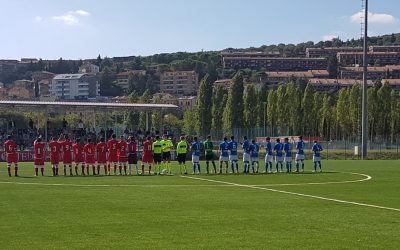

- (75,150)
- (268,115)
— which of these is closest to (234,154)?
(75,150)

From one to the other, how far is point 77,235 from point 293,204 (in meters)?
8.17

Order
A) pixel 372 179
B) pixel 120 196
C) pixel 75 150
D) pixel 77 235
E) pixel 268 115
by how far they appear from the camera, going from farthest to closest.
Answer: pixel 268 115 → pixel 75 150 → pixel 372 179 → pixel 120 196 → pixel 77 235

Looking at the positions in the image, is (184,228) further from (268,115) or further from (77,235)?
(268,115)

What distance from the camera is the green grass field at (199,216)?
44.7 ft

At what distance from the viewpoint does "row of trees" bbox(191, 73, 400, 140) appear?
110 metres

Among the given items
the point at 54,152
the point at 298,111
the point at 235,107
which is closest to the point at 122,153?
the point at 54,152

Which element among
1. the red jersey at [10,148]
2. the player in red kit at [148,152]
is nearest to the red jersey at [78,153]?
the red jersey at [10,148]

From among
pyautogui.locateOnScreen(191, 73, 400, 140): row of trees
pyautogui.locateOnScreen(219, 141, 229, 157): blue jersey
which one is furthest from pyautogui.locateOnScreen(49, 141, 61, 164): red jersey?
pyautogui.locateOnScreen(191, 73, 400, 140): row of trees

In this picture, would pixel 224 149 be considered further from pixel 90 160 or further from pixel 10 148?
pixel 10 148

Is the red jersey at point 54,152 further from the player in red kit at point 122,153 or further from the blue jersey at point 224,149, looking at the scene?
the blue jersey at point 224,149

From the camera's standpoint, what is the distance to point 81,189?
86.0 ft

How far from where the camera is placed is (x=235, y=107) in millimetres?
117750

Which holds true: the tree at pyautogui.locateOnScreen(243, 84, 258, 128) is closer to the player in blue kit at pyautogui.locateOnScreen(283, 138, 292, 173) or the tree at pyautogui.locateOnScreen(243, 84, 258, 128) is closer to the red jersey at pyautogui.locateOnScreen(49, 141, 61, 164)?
the player in blue kit at pyautogui.locateOnScreen(283, 138, 292, 173)

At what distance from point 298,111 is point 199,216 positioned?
98.7 meters
